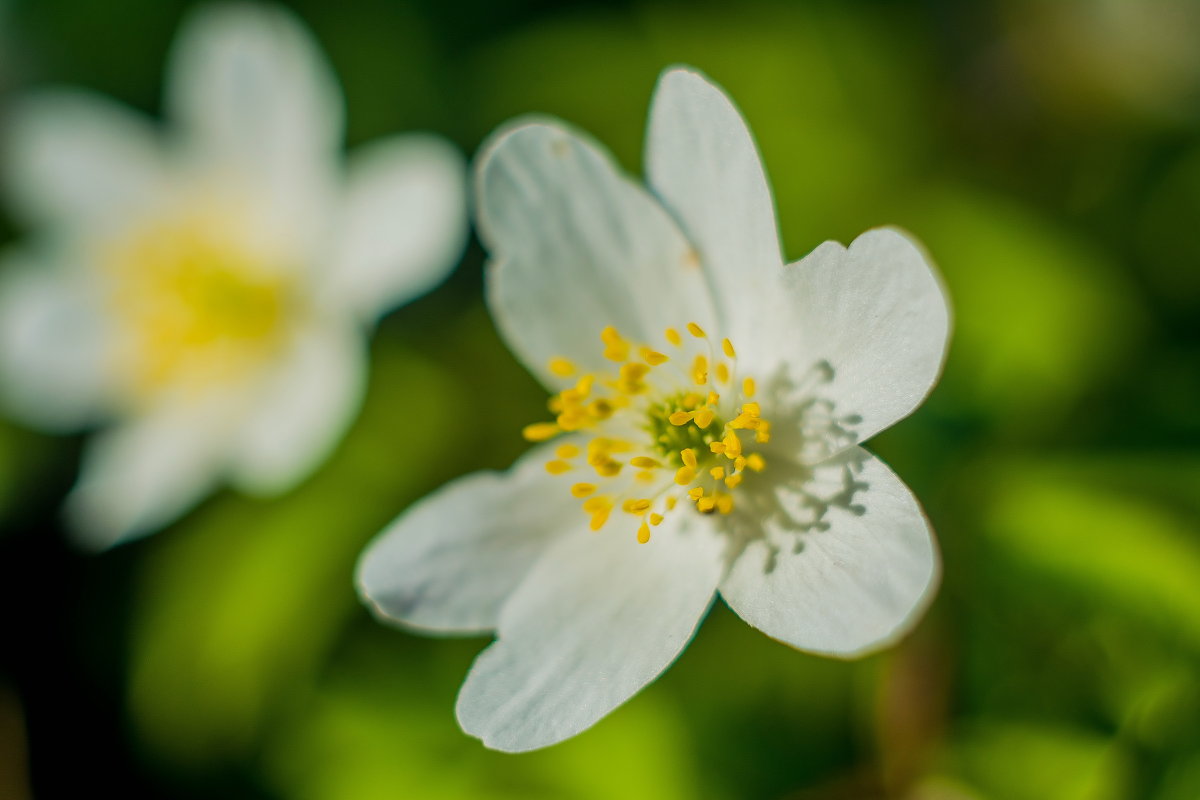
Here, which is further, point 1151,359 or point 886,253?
point 1151,359

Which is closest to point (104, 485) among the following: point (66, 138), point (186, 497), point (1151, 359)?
point (186, 497)

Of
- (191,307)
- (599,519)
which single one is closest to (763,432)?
(599,519)

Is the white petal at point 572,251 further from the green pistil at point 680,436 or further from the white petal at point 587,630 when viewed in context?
the white petal at point 587,630

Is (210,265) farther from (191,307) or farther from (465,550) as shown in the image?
(465,550)

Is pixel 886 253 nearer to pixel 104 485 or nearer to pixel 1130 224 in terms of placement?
pixel 1130 224

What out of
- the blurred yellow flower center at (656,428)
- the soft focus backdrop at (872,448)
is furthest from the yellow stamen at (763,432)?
the soft focus backdrop at (872,448)

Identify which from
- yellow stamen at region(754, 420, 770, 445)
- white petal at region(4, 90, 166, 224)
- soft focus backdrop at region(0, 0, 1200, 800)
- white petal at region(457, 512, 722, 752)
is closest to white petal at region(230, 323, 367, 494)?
soft focus backdrop at region(0, 0, 1200, 800)

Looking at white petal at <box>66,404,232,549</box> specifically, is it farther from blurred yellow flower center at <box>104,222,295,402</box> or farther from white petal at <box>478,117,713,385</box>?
white petal at <box>478,117,713,385</box>
